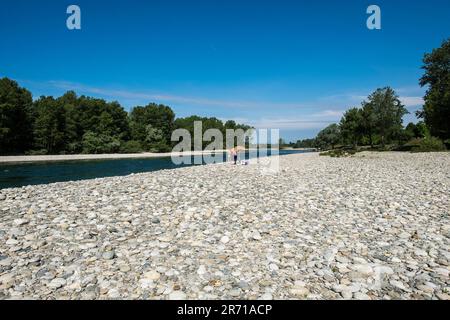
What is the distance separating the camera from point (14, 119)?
62.9m

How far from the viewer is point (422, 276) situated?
17.1ft

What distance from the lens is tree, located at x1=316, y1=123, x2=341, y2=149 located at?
10344cm

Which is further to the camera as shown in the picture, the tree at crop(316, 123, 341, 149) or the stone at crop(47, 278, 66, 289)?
the tree at crop(316, 123, 341, 149)

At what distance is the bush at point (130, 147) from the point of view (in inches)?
3241

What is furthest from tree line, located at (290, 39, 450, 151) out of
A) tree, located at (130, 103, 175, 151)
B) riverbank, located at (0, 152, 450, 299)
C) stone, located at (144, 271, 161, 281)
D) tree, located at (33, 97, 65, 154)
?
tree, located at (33, 97, 65, 154)

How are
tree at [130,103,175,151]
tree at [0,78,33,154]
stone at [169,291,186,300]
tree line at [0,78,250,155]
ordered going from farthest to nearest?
tree at [130,103,175,151] < tree line at [0,78,250,155] < tree at [0,78,33,154] < stone at [169,291,186,300]

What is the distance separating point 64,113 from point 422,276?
8409 cm

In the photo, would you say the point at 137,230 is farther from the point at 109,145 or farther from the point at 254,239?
the point at 109,145

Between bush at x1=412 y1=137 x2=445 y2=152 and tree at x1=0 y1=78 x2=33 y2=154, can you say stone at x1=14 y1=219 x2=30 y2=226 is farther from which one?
tree at x1=0 y1=78 x2=33 y2=154

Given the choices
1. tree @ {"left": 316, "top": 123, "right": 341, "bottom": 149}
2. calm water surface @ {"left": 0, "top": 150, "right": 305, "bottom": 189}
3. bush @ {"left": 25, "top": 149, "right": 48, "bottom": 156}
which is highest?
tree @ {"left": 316, "top": 123, "right": 341, "bottom": 149}

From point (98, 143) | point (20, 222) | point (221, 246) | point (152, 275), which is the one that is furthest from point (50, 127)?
point (152, 275)

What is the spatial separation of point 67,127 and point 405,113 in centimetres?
8730

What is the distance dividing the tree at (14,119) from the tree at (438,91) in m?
81.2

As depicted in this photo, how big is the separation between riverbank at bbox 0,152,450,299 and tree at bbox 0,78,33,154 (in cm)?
6247
